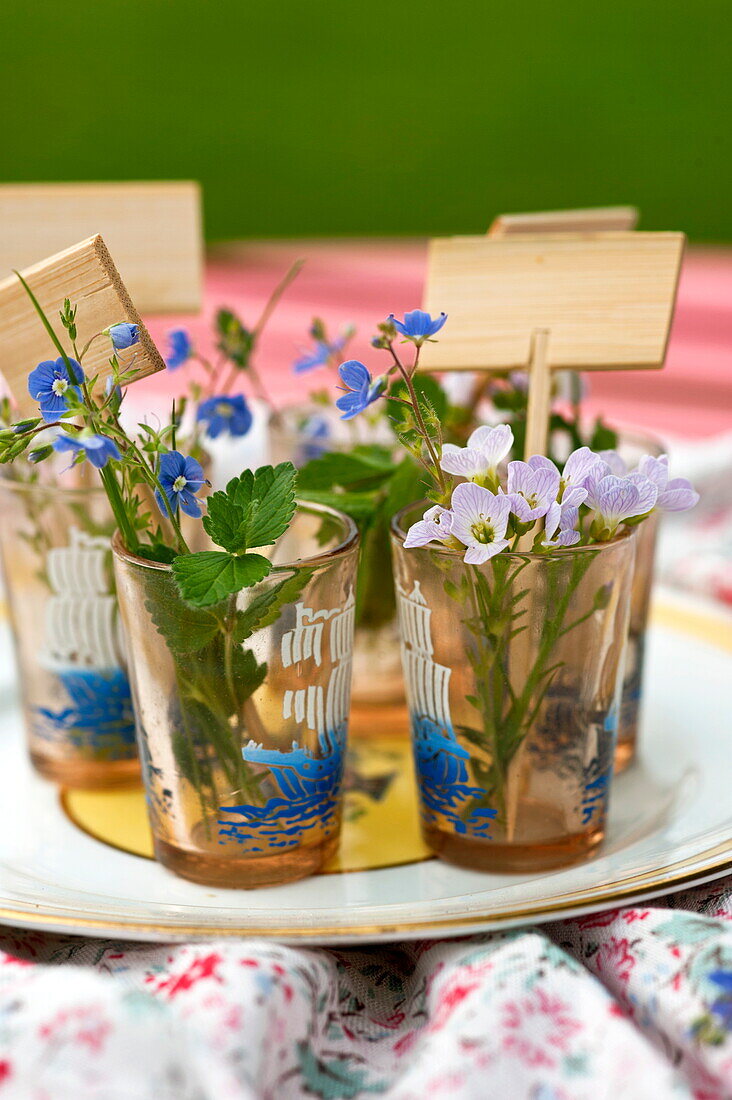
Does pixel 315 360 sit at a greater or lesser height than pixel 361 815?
greater

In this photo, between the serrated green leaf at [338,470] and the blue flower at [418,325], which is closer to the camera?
the blue flower at [418,325]

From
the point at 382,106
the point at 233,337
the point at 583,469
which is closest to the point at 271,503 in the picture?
the point at 583,469

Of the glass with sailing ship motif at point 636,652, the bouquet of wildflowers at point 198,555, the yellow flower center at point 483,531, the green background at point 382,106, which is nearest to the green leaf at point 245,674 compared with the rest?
the bouquet of wildflowers at point 198,555

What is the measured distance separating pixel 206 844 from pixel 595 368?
0.29 m

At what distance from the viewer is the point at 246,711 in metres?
0.48

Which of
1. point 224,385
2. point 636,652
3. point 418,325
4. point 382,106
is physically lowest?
point 382,106

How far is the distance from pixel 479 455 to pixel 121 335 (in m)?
0.15

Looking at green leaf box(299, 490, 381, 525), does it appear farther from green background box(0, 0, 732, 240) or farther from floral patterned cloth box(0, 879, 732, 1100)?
green background box(0, 0, 732, 240)

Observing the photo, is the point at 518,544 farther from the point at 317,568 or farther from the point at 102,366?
the point at 102,366

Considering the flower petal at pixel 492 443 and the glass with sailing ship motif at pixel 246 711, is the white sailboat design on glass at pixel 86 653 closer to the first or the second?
the glass with sailing ship motif at pixel 246 711

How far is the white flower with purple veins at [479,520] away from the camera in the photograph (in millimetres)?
445

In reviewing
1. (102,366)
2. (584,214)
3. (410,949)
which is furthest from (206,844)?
(584,214)

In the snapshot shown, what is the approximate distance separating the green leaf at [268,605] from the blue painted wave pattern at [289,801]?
52mm

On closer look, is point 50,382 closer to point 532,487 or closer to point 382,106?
point 532,487
